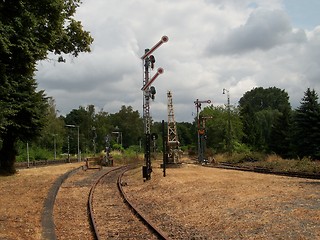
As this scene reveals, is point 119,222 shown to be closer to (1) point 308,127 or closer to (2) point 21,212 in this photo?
(2) point 21,212

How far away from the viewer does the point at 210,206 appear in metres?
14.5

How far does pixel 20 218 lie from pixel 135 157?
59.5m

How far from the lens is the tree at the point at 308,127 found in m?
45.3

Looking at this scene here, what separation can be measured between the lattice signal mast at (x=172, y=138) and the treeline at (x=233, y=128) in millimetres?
9331

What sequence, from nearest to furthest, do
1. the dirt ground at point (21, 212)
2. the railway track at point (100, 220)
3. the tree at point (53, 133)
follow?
the railway track at point (100, 220) < the dirt ground at point (21, 212) < the tree at point (53, 133)

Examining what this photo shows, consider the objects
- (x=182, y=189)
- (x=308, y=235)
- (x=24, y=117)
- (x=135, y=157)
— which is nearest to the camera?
(x=308, y=235)

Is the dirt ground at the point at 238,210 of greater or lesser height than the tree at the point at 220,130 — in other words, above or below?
below

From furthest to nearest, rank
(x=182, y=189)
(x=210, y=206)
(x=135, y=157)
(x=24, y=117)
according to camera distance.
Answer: (x=135, y=157), (x=24, y=117), (x=182, y=189), (x=210, y=206)

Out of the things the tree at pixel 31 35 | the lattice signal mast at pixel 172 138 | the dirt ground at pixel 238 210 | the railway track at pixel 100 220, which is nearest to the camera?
the dirt ground at pixel 238 210

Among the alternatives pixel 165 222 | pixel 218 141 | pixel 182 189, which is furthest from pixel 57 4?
pixel 218 141

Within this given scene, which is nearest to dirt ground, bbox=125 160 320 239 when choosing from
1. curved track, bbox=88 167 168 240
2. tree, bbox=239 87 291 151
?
curved track, bbox=88 167 168 240

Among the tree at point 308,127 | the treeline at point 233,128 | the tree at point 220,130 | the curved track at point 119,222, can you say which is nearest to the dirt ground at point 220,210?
the curved track at point 119,222

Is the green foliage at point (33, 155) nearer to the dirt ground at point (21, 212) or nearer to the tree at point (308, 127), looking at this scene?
the tree at point (308, 127)

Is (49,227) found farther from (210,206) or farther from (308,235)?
(308,235)
